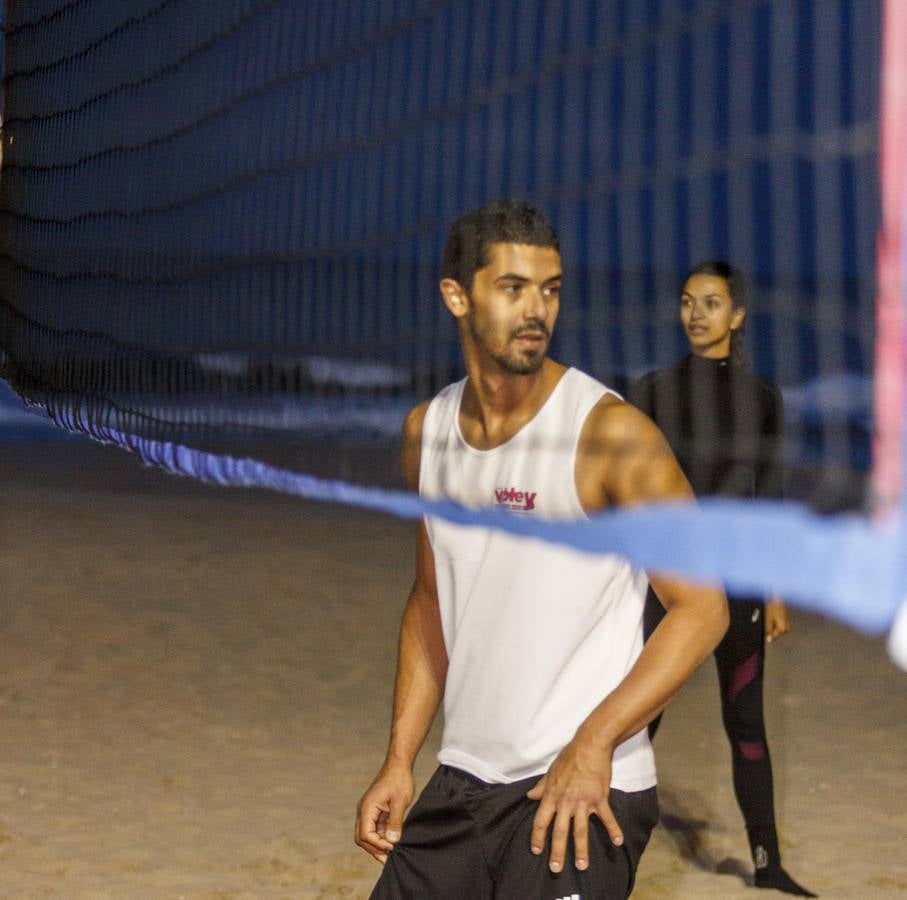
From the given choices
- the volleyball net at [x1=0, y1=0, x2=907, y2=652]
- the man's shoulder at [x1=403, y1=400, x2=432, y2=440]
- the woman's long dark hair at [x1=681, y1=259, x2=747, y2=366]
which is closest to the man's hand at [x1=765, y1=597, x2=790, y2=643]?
the volleyball net at [x1=0, y1=0, x2=907, y2=652]

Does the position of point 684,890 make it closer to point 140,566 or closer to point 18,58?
point 140,566

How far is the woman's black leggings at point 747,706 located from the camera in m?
4.79

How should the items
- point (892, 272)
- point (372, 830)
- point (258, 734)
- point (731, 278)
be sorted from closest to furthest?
point (892, 272), point (372, 830), point (731, 278), point (258, 734)

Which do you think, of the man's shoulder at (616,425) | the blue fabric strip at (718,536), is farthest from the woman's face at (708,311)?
the man's shoulder at (616,425)

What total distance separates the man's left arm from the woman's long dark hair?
2031 millimetres

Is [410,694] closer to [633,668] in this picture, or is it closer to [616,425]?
[633,668]

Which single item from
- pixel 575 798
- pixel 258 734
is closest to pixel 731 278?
pixel 575 798

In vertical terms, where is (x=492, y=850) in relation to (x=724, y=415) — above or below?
below

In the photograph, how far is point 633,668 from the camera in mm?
2684

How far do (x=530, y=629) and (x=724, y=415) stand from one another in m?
2.07

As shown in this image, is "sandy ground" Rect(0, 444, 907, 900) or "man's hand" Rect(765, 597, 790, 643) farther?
"sandy ground" Rect(0, 444, 907, 900)

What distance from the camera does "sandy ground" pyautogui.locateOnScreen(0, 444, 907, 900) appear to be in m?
5.45

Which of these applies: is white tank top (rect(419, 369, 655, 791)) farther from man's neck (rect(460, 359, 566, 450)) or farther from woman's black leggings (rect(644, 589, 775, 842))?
woman's black leggings (rect(644, 589, 775, 842))

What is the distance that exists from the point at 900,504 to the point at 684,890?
276cm
